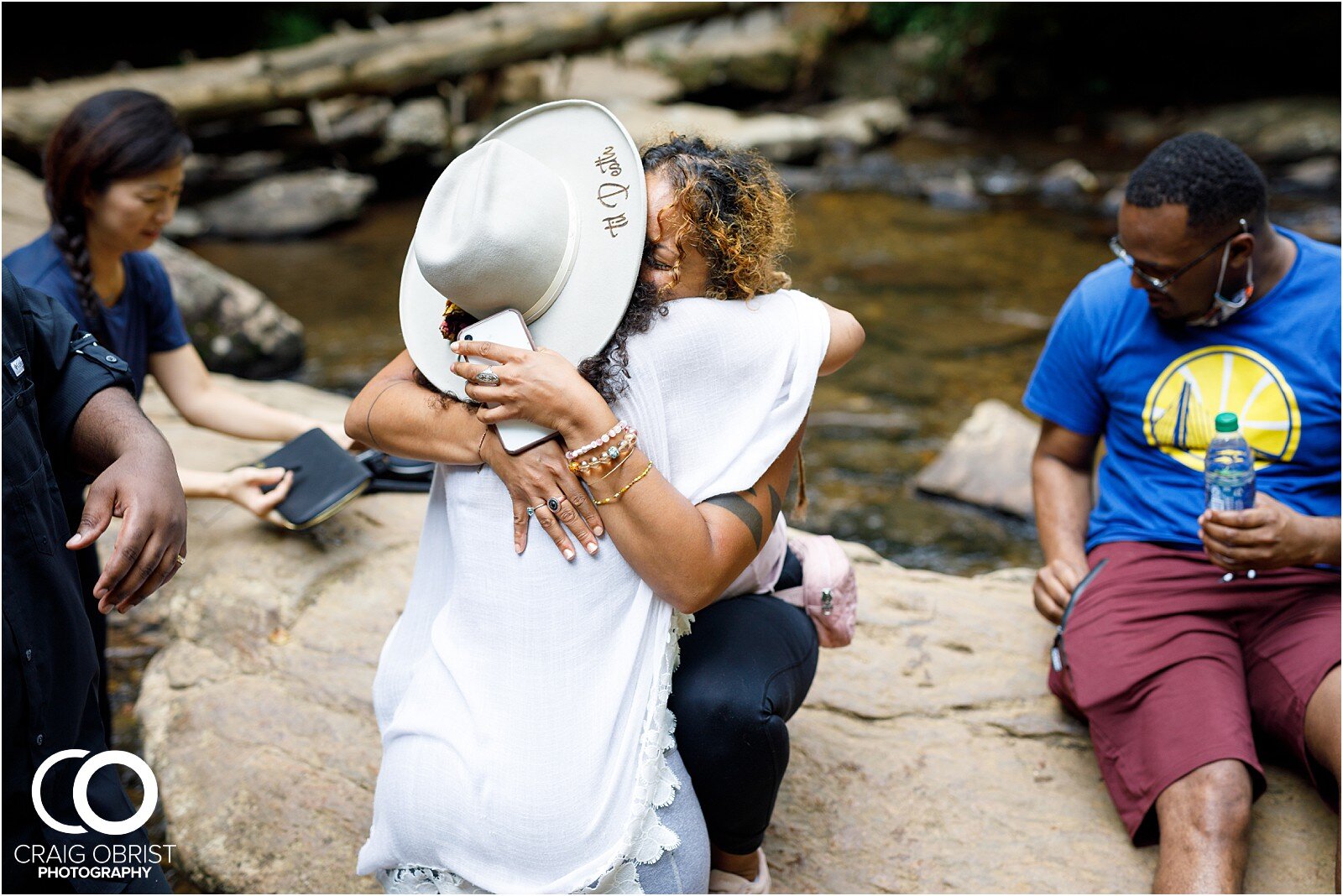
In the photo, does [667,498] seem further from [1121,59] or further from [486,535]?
[1121,59]

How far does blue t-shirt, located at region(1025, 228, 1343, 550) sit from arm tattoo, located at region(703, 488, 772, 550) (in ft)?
3.88

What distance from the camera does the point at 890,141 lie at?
12227mm

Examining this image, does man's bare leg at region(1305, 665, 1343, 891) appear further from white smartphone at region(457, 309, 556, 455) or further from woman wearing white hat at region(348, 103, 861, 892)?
white smartphone at region(457, 309, 556, 455)

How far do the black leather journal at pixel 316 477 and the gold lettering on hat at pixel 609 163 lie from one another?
1518 millimetres

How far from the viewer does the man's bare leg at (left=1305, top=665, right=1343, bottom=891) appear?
2068 mm

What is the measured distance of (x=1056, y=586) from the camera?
8.50 ft

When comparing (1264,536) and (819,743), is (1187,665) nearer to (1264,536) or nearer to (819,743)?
(1264,536)

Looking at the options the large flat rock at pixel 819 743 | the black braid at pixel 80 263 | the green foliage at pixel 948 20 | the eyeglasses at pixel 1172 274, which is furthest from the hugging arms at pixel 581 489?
the green foliage at pixel 948 20

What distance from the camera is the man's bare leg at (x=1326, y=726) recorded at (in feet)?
6.79

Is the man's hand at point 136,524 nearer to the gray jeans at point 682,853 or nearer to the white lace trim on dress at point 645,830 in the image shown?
the white lace trim on dress at point 645,830

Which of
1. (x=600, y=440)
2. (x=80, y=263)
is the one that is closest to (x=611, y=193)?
(x=600, y=440)

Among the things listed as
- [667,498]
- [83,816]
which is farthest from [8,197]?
[667,498]

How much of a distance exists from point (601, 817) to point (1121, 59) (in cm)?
1394

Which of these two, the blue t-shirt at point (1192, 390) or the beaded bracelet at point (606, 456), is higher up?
the beaded bracelet at point (606, 456)
